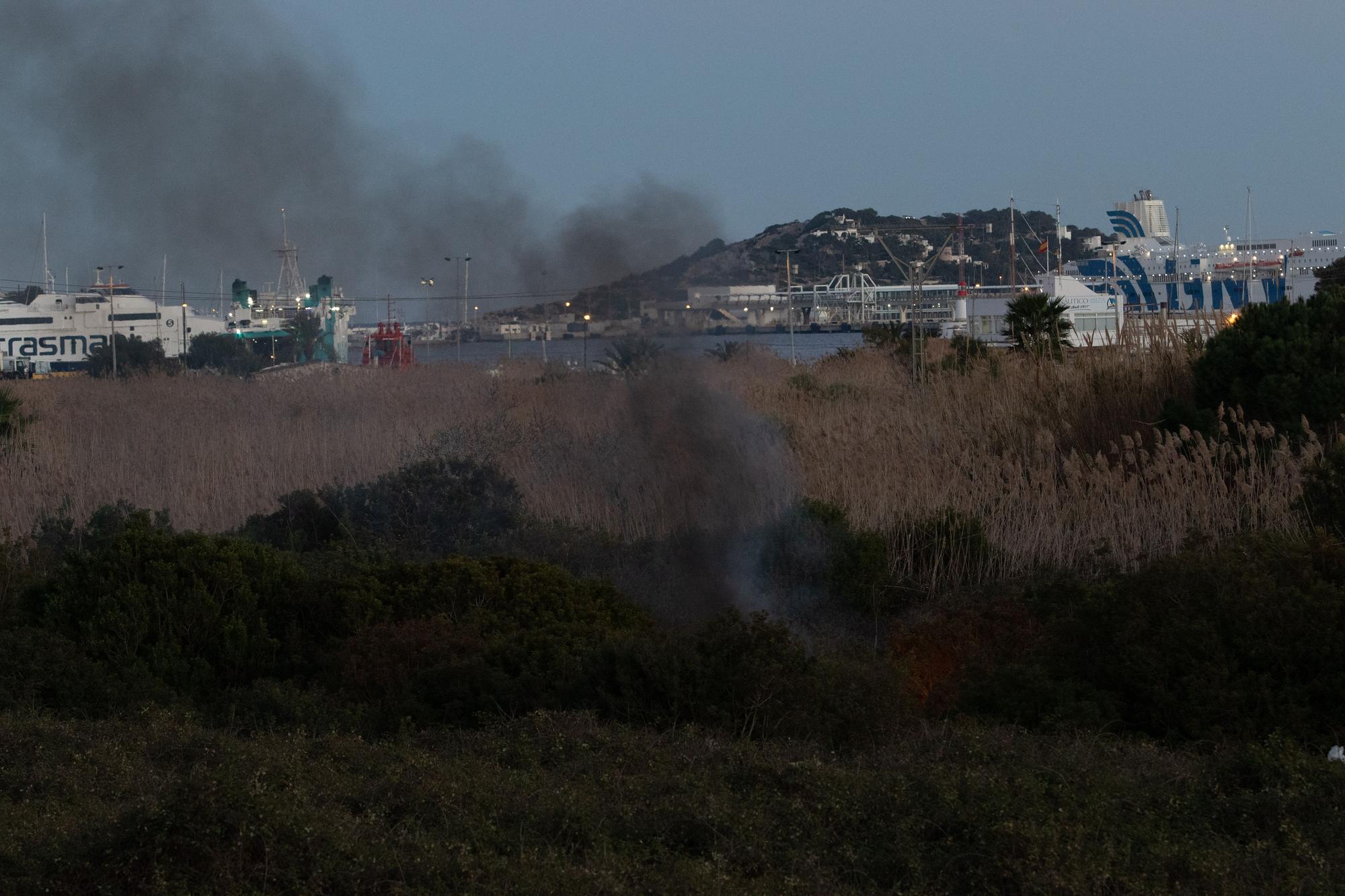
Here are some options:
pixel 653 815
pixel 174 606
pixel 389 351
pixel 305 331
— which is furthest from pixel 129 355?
pixel 653 815

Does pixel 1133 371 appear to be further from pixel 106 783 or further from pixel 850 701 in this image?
pixel 106 783

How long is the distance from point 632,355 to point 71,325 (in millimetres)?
56232

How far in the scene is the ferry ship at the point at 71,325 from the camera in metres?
58.0

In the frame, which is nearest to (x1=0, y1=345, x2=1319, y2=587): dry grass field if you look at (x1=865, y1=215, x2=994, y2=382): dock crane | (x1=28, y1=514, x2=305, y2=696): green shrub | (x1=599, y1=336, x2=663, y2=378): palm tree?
(x1=599, y1=336, x2=663, y2=378): palm tree

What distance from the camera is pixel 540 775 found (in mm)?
5371

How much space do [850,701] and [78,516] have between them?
9.15 m

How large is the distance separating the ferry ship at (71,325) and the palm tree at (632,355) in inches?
2004

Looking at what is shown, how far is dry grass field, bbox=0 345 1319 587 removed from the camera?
1012cm

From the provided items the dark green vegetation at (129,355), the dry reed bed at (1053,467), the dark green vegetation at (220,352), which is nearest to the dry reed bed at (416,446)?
the dry reed bed at (1053,467)

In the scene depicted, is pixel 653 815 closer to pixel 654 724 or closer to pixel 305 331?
pixel 654 724

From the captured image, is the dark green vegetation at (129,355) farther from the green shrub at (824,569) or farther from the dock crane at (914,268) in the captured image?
the green shrub at (824,569)

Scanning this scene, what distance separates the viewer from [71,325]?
59.0 metres

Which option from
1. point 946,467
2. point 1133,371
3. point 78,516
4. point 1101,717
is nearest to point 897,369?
point 1133,371

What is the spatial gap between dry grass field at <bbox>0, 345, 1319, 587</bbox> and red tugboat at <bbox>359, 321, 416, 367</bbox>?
2861mm
